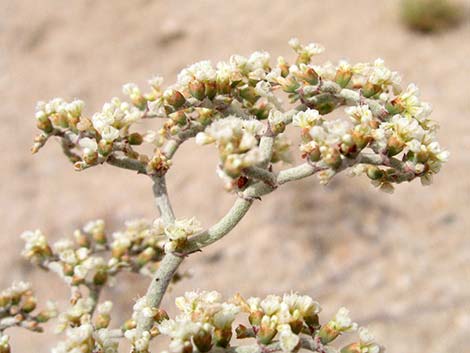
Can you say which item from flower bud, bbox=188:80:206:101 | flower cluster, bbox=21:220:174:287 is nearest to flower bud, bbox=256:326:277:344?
flower bud, bbox=188:80:206:101

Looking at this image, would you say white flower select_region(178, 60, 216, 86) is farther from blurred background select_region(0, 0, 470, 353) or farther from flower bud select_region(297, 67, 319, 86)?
blurred background select_region(0, 0, 470, 353)

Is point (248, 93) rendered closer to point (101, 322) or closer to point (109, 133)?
point (109, 133)

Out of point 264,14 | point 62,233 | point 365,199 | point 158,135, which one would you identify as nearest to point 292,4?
point 264,14

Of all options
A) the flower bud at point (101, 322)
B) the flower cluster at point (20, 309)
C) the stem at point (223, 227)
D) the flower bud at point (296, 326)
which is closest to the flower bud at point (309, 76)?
the stem at point (223, 227)

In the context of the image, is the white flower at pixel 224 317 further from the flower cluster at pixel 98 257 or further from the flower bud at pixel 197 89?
the flower cluster at pixel 98 257

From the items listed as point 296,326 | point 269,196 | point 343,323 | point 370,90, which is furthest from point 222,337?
point 269,196
